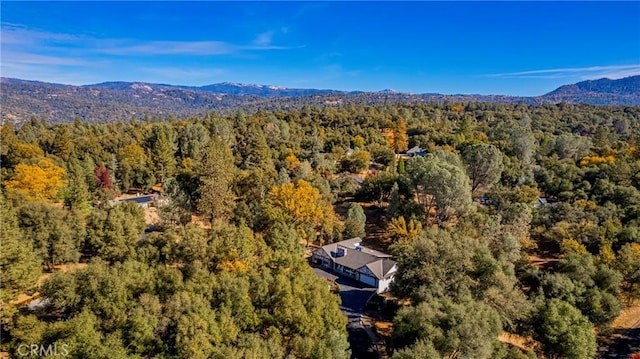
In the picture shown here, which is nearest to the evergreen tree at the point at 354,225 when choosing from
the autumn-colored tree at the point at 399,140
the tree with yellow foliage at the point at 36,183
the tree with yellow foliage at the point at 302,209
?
the tree with yellow foliage at the point at 302,209

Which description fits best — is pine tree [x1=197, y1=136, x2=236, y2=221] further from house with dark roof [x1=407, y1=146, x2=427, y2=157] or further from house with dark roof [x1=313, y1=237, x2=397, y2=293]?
house with dark roof [x1=407, y1=146, x2=427, y2=157]

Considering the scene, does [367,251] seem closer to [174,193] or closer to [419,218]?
[419,218]

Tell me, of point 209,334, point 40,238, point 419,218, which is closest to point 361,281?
point 419,218

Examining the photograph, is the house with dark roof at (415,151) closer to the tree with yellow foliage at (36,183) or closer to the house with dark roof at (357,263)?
the house with dark roof at (357,263)

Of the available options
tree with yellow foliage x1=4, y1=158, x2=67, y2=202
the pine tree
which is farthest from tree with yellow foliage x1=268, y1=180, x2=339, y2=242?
tree with yellow foliage x1=4, y1=158, x2=67, y2=202

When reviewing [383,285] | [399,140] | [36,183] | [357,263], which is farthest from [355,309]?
[399,140]

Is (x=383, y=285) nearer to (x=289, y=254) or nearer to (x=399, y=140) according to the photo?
(x=289, y=254)

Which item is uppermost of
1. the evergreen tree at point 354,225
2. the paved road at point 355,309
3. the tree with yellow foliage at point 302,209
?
the tree with yellow foliage at point 302,209
